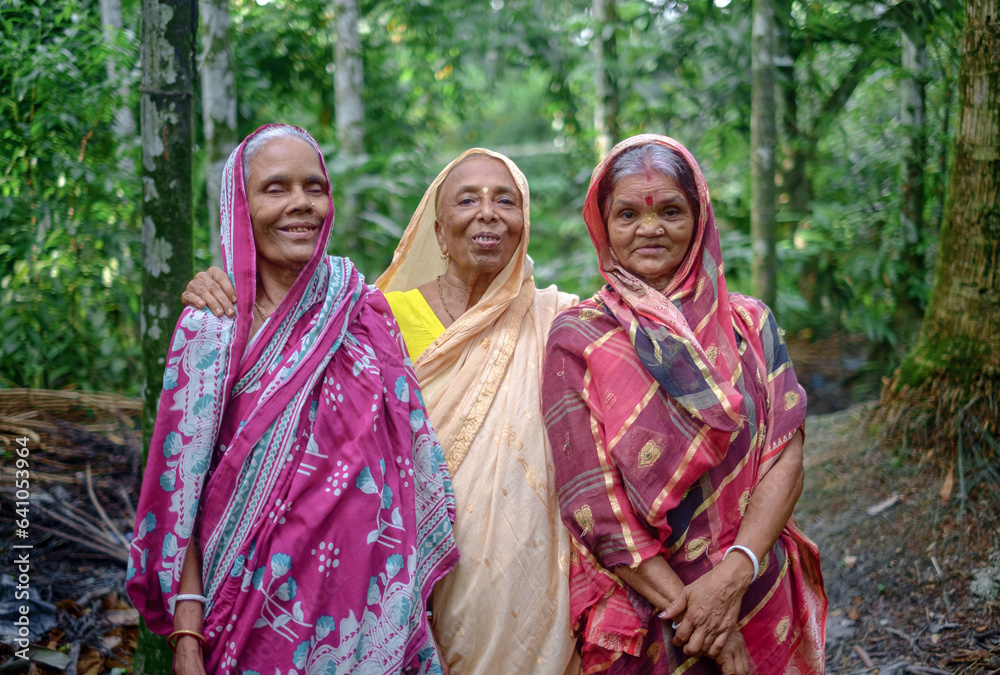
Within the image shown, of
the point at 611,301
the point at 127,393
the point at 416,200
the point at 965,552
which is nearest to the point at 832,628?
the point at 965,552

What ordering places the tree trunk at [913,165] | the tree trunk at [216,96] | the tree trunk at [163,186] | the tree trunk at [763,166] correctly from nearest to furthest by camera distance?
1. the tree trunk at [163,186]
2. the tree trunk at [216,96]
3. the tree trunk at [763,166]
4. the tree trunk at [913,165]

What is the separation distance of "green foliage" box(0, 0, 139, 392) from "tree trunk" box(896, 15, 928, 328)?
476 centimetres

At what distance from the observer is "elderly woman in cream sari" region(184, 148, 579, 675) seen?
88.0 inches

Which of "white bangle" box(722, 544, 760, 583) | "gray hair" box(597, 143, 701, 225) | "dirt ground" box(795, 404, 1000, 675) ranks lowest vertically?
"dirt ground" box(795, 404, 1000, 675)

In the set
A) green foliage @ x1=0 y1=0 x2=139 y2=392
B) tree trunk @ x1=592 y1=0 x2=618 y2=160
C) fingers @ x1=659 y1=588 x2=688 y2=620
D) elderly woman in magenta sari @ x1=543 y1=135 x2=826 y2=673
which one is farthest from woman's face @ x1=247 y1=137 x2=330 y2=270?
tree trunk @ x1=592 y1=0 x2=618 y2=160

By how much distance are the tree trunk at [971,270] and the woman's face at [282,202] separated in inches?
114

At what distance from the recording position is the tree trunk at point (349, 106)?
6.09 metres

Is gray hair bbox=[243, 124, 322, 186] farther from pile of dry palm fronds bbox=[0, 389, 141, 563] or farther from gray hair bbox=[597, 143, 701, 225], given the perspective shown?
pile of dry palm fronds bbox=[0, 389, 141, 563]

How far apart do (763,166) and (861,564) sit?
254 centimetres

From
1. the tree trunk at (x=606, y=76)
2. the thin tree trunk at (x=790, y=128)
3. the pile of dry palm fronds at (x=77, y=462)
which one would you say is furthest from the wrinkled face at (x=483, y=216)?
the tree trunk at (x=606, y=76)

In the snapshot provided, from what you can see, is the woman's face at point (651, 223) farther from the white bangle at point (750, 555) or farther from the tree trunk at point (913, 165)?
the tree trunk at point (913, 165)

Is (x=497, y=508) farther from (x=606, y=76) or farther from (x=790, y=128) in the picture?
(x=790, y=128)

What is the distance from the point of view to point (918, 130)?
482 centimetres

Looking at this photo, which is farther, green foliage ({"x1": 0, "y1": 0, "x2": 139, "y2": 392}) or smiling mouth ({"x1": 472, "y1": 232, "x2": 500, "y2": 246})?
green foliage ({"x1": 0, "y1": 0, "x2": 139, "y2": 392})
